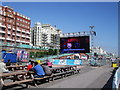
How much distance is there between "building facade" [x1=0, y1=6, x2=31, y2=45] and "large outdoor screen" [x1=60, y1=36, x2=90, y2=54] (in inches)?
1133

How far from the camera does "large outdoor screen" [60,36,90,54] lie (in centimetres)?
3328

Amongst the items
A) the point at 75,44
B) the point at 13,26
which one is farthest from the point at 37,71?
the point at 13,26

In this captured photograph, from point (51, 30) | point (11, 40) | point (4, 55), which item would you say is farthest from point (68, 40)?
point (51, 30)

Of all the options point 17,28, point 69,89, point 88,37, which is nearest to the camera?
point 69,89

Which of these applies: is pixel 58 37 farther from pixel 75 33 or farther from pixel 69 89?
pixel 69 89

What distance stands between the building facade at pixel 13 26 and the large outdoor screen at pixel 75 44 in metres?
28.8

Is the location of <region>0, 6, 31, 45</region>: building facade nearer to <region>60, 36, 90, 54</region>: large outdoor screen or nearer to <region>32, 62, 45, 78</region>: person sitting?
<region>60, 36, 90, 54</region>: large outdoor screen

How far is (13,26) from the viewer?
70.6 metres

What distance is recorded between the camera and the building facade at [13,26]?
63338mm

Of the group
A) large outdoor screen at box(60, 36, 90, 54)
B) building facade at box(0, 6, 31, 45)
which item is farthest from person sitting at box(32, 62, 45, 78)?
building facade at box(0, 6, 31, 45)

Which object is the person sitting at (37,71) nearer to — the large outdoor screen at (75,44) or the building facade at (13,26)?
the large outdoor screen at (75,44)

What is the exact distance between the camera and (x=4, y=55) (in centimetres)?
2917

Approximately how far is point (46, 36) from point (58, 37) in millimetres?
92881

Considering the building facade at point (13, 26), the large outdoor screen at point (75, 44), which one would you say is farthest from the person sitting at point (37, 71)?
the building facade at point (13, 26)
